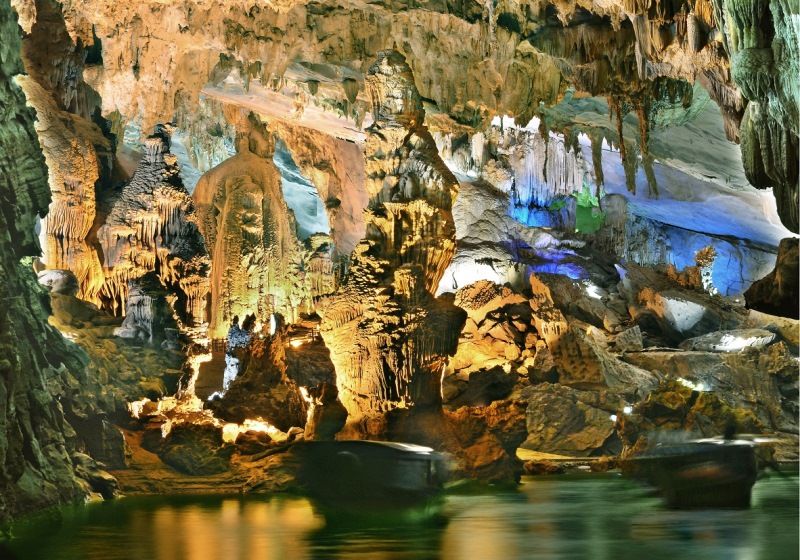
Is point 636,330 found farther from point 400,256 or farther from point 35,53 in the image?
point 35,53

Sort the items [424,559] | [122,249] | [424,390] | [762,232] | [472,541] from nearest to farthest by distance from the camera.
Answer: [424,559], [472,541], [424,390], [122,249], [762,232]

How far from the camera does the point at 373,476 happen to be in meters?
8.09

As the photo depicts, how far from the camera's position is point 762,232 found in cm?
2317

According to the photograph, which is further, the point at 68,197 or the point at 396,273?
the point at 68,197

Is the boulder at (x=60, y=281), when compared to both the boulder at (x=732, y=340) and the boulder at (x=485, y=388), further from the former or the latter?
the boulder at (x=732, y=340)

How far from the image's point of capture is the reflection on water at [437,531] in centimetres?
634

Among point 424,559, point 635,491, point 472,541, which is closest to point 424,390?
point 635,491

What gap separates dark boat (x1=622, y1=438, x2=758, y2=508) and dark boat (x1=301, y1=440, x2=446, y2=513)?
2.42 meters

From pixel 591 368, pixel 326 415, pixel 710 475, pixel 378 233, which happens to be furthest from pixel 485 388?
pixel 710 475

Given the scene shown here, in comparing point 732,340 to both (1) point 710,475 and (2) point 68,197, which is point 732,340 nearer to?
(1) point 710,475

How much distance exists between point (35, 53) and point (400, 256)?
823cm

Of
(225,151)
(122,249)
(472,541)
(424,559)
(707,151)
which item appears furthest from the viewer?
(225,151)

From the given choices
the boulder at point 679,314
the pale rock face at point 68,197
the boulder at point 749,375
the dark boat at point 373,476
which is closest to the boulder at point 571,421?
the boulder at point 749,375

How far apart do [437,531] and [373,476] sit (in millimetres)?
917
